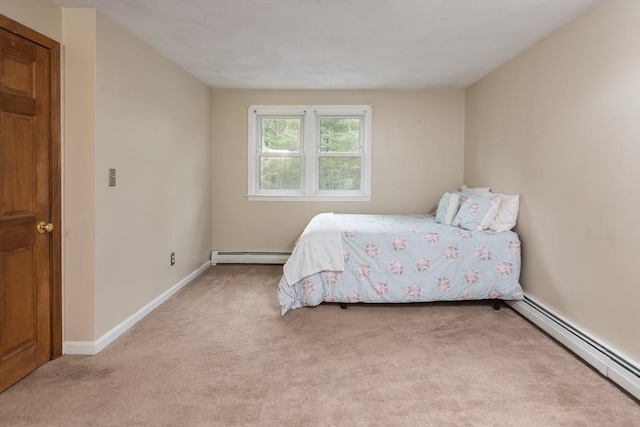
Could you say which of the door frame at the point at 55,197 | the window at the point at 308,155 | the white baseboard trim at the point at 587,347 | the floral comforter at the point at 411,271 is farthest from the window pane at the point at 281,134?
the white baseboard trim at the point at 587,347

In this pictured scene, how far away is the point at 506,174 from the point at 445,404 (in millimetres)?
2499

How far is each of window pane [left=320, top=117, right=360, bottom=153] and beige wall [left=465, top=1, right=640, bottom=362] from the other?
6.43 feet

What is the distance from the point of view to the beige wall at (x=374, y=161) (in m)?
5.12

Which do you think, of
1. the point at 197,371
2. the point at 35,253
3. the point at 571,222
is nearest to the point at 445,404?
the point at 197,371

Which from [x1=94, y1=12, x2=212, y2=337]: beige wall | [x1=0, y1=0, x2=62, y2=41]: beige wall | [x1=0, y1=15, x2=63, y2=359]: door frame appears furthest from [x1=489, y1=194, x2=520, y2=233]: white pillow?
[x1=0, y1=0, x2=62, y2=41]: beige wall

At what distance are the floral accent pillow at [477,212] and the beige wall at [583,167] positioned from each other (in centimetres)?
23

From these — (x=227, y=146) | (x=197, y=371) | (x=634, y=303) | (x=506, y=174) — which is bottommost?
(x=197, y=371)

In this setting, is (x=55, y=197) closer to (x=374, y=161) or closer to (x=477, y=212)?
(x=477, y=212)

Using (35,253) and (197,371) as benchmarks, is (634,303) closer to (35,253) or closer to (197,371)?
(197,371)

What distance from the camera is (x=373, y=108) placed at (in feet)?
16.8

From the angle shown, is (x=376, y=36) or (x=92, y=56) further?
(x=376, y=36)

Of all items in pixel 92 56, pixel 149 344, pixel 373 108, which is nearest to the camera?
pixel 92 56

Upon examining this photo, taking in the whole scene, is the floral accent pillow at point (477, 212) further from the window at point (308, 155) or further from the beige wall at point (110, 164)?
the beige wall at point (110, 164)

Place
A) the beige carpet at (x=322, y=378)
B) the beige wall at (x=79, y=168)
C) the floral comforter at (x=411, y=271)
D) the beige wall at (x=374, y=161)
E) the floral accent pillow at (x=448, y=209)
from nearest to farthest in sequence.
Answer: the beige carpet at (x=322, y=378)
the beige wall at (x=79, y=168)
the floral comforter at (x=411, y=271)
the floral accent pillow at (x=448, y=209)
the beige wall at (x=374, y=161)
